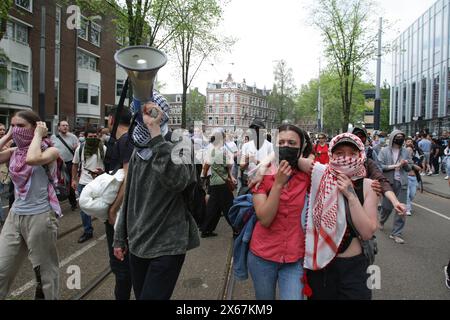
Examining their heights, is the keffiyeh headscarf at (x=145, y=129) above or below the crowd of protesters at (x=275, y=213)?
above

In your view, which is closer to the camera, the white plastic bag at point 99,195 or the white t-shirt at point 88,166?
the white plastic bag at point 99,195

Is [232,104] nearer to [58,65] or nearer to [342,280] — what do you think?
[58,65]

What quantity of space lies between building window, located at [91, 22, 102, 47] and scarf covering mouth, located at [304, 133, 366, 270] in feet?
109

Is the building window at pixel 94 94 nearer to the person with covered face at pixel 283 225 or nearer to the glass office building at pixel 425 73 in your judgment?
the glass office building at pixel 425 73

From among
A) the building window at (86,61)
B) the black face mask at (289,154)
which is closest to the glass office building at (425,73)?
the building window at (86,61)

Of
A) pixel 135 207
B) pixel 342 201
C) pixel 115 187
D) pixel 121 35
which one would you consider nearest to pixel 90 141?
pixel 115 187

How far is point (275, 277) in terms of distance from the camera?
2.38 meters

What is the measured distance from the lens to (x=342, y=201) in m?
2.20

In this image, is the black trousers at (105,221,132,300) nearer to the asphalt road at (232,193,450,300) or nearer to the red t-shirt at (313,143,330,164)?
the asphalt road at (232,193,450,300)

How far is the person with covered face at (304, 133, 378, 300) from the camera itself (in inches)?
85.9

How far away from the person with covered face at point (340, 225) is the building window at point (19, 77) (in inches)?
994

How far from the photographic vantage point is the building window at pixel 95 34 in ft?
102

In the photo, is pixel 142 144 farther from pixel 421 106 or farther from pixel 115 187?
pixel 421 106
